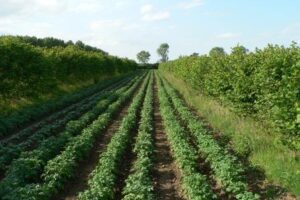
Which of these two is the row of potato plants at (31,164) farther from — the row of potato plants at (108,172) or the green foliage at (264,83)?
the green foliage at (264,83)

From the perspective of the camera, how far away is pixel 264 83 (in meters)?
13.2

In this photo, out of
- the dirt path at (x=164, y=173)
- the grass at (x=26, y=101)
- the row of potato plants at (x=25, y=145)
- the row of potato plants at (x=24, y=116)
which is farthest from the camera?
the grass at (x=26, y=101)

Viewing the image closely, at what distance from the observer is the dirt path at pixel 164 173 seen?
33.3 feet

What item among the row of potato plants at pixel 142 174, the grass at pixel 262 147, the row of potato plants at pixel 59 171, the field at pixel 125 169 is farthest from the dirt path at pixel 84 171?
the grass at pixel 262 147

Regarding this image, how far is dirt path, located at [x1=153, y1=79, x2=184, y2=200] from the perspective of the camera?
1016 centimetres

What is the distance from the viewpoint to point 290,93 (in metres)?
9.05

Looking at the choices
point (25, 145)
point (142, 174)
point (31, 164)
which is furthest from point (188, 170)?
point (25, 145)

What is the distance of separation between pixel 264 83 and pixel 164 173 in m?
3.96

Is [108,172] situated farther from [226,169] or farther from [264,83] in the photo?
[264,83]

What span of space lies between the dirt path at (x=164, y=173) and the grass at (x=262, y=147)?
2017 mm

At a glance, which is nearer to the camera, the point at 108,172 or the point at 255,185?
the point at 255,185

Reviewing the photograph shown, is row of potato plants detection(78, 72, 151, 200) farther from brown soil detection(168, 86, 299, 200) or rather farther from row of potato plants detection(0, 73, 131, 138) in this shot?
row of potato plants detection(0, 73, 131, 138)

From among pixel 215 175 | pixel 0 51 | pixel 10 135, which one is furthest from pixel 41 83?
pixel 215 175

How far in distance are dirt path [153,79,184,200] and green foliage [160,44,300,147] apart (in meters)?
2.76
